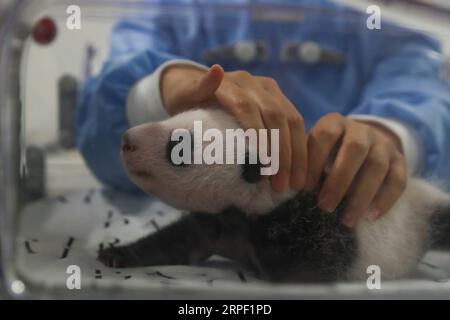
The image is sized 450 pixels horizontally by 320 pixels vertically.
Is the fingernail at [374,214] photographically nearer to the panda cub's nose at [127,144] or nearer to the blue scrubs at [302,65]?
the blue scrubs at [302,65]

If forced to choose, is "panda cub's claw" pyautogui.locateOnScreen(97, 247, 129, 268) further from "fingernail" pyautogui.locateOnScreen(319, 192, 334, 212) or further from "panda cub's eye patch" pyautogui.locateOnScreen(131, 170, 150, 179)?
"fingernail" pyautogui.locateOnScreen(319, 192, 334, 212)

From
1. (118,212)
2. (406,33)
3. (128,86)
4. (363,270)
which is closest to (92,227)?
(118,212)

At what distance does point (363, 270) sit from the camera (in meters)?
0.54

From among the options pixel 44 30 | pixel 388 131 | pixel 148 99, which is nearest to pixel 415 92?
pixel 388 131

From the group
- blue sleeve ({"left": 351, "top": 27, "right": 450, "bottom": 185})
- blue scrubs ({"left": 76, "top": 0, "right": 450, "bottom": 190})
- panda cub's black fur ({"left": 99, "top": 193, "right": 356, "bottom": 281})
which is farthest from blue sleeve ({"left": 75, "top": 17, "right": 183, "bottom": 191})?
blue sleeve ({"left": 351, "top": 27, "right": 450, "bottom": 185})

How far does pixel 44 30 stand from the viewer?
592 millimetres

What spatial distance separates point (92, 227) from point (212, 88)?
0.77 feet

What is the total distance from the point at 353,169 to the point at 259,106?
0.12 metres

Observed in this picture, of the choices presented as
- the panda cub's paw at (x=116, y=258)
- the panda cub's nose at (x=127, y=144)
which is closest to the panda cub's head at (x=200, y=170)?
the panda cub's nose at (x=127, y=144)

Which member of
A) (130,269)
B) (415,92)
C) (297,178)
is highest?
(415,92)

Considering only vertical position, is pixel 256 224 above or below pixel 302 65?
below

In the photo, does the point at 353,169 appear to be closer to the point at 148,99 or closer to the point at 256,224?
the point at 256,224

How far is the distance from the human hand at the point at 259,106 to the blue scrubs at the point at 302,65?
2.1 inches

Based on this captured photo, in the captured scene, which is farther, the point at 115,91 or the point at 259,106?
the point at 115,91
